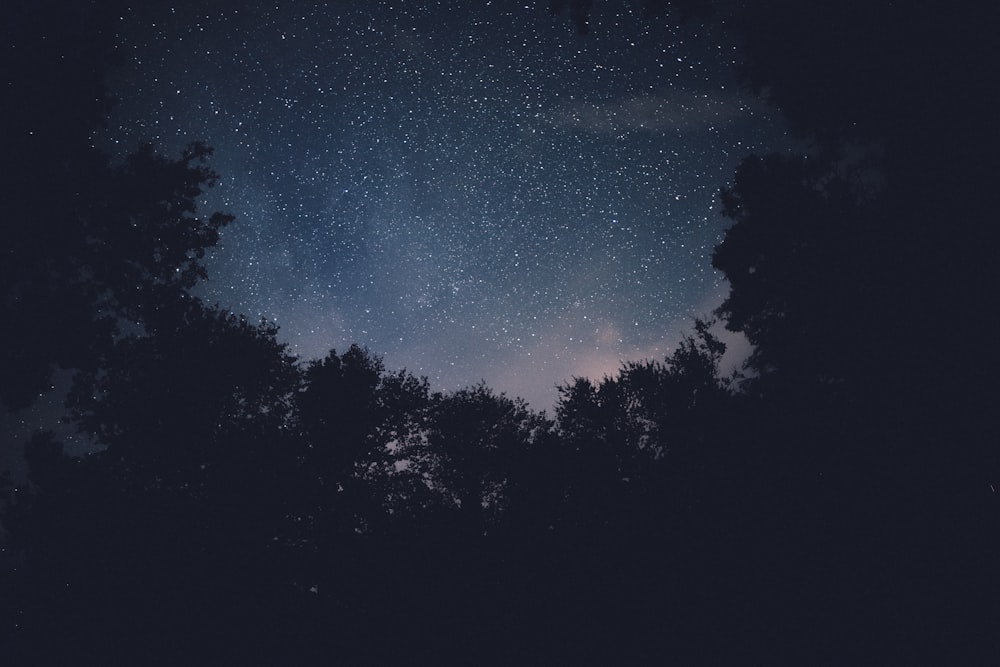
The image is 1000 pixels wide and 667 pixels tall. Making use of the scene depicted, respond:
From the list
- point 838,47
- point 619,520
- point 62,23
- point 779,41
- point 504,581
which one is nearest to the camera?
point 62,23

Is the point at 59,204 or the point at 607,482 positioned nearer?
the point at 59,204

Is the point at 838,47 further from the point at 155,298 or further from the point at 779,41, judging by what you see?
the point at 155,298

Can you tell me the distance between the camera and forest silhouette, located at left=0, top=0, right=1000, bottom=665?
7.75 meters

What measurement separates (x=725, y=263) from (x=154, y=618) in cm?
2172

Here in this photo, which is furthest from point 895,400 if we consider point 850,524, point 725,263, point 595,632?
point 595,632

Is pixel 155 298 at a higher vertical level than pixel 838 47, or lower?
lower

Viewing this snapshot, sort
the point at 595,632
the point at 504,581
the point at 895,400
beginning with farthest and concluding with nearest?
the point at 504,581 < the point at 895,400 < the point at 595,632

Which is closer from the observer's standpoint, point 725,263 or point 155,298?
point 155,298

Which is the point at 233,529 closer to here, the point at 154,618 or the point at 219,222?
the point at 154,618

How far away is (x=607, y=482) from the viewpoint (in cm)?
1822

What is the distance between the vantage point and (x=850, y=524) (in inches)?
427

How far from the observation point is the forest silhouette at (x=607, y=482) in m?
7.75

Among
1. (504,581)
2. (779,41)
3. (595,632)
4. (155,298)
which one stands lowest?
(595,632)

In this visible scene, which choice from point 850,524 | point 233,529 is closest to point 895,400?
point 850,524
